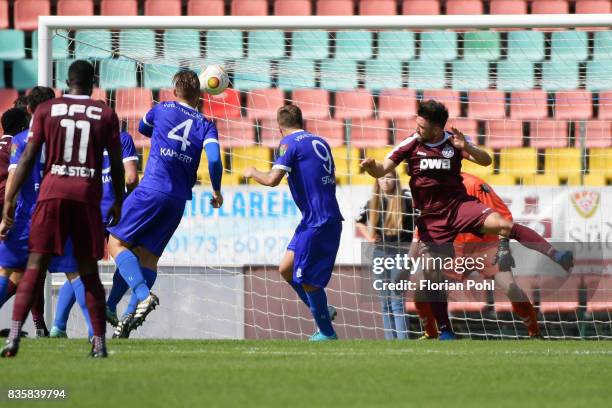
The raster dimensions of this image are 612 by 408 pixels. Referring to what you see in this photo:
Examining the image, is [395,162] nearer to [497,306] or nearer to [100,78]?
[497,306]

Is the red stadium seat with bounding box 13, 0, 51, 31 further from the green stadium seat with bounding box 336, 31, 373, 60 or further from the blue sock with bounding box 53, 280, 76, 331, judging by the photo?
the blue sock with bounding box 53, 280, 76, 331

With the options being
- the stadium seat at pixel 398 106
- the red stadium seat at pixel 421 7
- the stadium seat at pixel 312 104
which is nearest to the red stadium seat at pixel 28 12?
the stadium seat at pixel 312 104

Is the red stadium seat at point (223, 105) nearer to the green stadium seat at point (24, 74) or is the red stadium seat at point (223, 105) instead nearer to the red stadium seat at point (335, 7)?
the green stadium seat at point (24, 74)

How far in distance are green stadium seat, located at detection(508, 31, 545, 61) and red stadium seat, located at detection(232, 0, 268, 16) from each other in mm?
3400

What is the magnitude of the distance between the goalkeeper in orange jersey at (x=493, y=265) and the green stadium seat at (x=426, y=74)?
7.26 ft

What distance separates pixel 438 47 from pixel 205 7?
3332 millimetres

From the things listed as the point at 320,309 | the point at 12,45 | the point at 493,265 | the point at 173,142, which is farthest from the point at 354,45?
the point at 173,142

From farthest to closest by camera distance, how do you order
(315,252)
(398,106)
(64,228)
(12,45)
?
1. (12,45)
2. (398,106)
3. (315,252)
4. (64,228)

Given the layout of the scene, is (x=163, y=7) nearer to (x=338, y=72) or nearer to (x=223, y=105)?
(x=338, y=72)

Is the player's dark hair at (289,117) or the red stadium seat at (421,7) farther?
the red stadium seat at (421,7)

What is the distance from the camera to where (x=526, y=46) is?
48.2 ft

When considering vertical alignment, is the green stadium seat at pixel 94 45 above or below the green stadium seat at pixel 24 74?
above

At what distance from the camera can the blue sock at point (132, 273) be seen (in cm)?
799

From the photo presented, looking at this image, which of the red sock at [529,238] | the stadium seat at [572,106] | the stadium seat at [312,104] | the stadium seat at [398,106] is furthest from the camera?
the stadium seat at [312,104]
